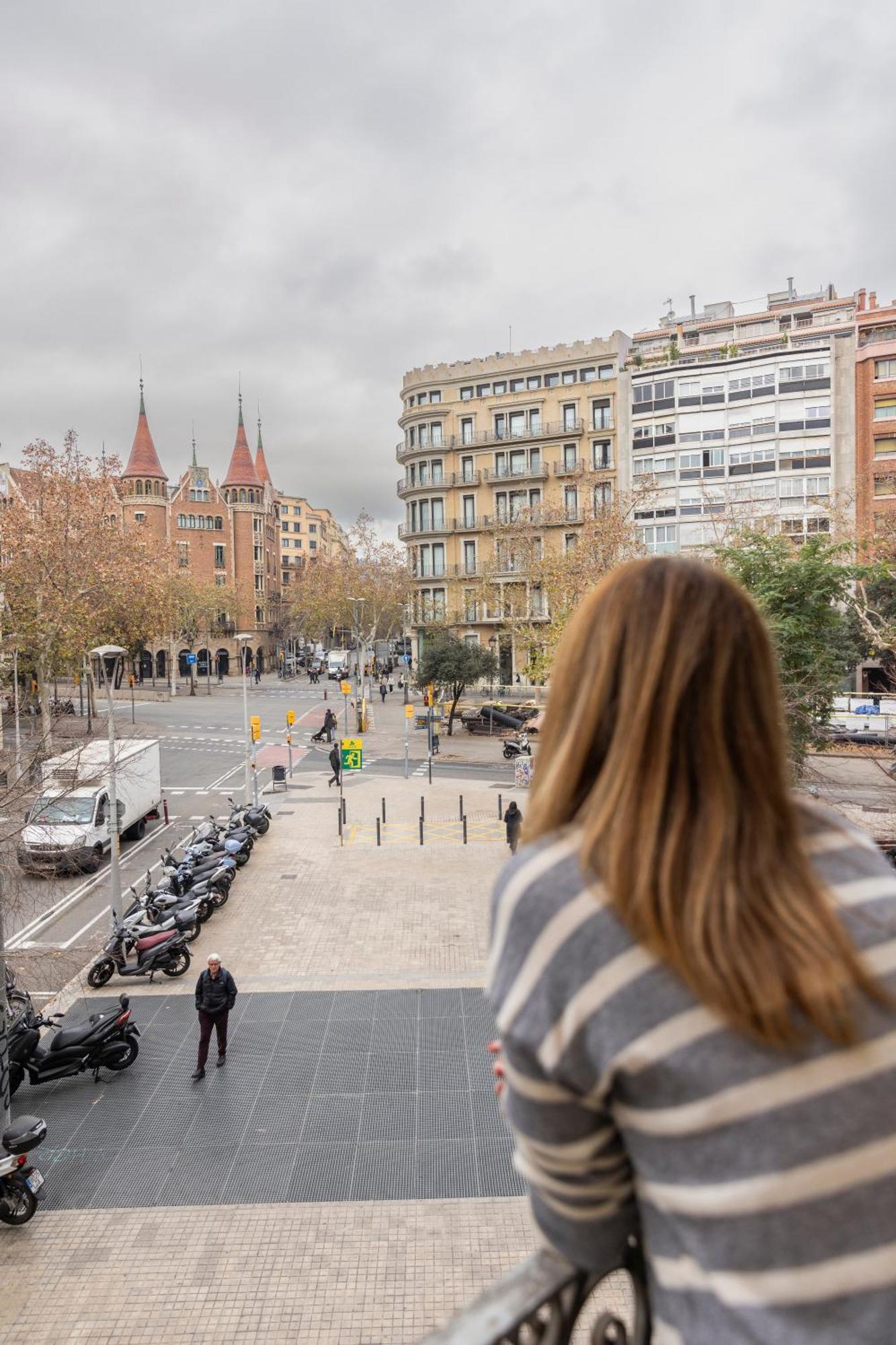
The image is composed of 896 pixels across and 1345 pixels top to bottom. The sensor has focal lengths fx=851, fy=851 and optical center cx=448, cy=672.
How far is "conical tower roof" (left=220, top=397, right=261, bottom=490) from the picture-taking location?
92.2 metres

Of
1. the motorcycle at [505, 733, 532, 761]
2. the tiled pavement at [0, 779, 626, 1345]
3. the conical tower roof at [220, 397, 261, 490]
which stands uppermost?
the conical tower roof at [220, 397, 261, 490]

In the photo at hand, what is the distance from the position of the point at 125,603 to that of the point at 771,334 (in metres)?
44.9

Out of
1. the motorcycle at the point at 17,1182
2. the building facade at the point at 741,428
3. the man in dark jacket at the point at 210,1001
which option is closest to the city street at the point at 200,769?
the man in dark jacket at the point at 210,1001

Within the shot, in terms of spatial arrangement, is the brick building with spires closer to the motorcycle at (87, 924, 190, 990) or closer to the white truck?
the white truck

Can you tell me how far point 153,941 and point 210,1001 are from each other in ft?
11.7

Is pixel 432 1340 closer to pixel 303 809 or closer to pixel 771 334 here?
pixel 303 809

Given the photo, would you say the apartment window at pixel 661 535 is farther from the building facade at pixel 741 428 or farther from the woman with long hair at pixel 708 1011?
the woman with long hair at pixel 708 1011

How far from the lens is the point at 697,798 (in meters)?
1.30

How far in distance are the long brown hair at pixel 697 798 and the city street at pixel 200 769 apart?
35.8 feet

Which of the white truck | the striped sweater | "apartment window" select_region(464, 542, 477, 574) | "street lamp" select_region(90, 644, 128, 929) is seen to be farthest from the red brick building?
the striped sweater

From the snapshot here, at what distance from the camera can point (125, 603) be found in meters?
32.3

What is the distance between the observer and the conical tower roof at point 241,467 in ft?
303

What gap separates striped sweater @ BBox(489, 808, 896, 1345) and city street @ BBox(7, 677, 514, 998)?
35.7 ft

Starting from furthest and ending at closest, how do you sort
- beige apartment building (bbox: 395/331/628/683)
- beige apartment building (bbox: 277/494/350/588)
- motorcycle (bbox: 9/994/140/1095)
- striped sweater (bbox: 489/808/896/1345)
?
beige apartment building (bbox: 277/494/350/588) < beige apartment building (bbox: 395/331/628/683) < motorcycle (bbox: 9/994/140/1095) < striped sweater (bbox: 489/808/896/1345)
